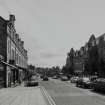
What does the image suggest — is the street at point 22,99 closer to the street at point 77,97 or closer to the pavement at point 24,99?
the pavement at point 24,99

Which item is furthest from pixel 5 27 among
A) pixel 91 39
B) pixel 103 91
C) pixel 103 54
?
pixel 91 39

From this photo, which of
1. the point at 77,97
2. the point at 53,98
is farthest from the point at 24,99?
the point at 77,97

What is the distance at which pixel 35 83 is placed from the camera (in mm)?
36281

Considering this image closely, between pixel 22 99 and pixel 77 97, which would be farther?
pixel 77 97

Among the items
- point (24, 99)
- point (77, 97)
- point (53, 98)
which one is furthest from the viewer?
point (77, 97)

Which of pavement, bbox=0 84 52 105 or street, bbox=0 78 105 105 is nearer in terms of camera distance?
pavement, bbox=0 84 52 105

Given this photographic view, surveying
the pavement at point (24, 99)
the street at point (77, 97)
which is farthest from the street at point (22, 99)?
the street at point (77, 97)

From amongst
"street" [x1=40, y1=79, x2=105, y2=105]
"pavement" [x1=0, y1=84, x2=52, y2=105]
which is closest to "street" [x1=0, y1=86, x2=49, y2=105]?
"pavement" [x1=0, y1=84, x2=52, y2=105]

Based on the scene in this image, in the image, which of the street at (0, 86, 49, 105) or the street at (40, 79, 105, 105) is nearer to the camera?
the street at (0, 86, 49, 105)

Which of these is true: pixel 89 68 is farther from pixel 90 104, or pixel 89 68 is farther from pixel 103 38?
Result: pixel 90 104

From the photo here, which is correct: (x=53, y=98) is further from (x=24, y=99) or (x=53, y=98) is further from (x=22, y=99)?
(x=22, y=99)

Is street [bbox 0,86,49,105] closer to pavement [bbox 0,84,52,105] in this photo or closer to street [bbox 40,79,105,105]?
pavement [bbox 0,84,52,105]

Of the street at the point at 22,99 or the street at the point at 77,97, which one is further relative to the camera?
the street at the point at 77,97

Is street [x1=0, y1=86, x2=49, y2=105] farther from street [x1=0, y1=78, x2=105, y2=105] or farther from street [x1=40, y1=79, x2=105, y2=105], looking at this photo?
street [x1=40, y1=79, x2=105, y2=105]
